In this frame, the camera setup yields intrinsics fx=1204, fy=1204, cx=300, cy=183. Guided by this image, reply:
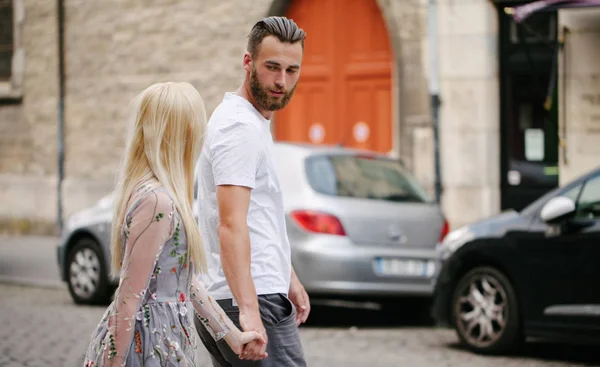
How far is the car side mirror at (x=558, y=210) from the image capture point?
804cm

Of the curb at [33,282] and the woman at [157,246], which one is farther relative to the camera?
the curb at [33,282]

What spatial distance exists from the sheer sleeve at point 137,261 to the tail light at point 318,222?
615cm

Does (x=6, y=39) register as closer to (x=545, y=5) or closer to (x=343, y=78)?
(x=343, y=78)

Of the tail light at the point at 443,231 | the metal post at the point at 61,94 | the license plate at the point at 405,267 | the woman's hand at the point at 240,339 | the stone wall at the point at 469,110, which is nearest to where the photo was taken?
the woman's hand at the point at 240,339

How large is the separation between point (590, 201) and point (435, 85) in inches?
324

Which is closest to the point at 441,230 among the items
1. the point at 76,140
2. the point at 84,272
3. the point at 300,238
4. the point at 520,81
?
the point at 300,238

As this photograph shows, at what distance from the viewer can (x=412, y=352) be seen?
8.74 m

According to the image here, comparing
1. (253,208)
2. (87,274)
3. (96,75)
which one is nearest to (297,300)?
(253,208)

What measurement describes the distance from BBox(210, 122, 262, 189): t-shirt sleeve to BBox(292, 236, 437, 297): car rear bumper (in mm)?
5821

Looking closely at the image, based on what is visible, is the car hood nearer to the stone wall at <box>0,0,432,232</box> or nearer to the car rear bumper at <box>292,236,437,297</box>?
the car rear bumper at <box>292,236,437,297</box>

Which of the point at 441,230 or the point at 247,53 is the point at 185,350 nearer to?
the point at 247,53

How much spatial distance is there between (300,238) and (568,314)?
245cm

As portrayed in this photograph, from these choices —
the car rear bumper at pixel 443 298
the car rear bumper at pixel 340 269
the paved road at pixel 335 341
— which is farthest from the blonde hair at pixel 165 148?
the car rear bumper at pixel 340 269

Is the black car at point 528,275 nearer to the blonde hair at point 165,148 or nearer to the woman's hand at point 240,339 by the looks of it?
the woman's hand at point 240,339
